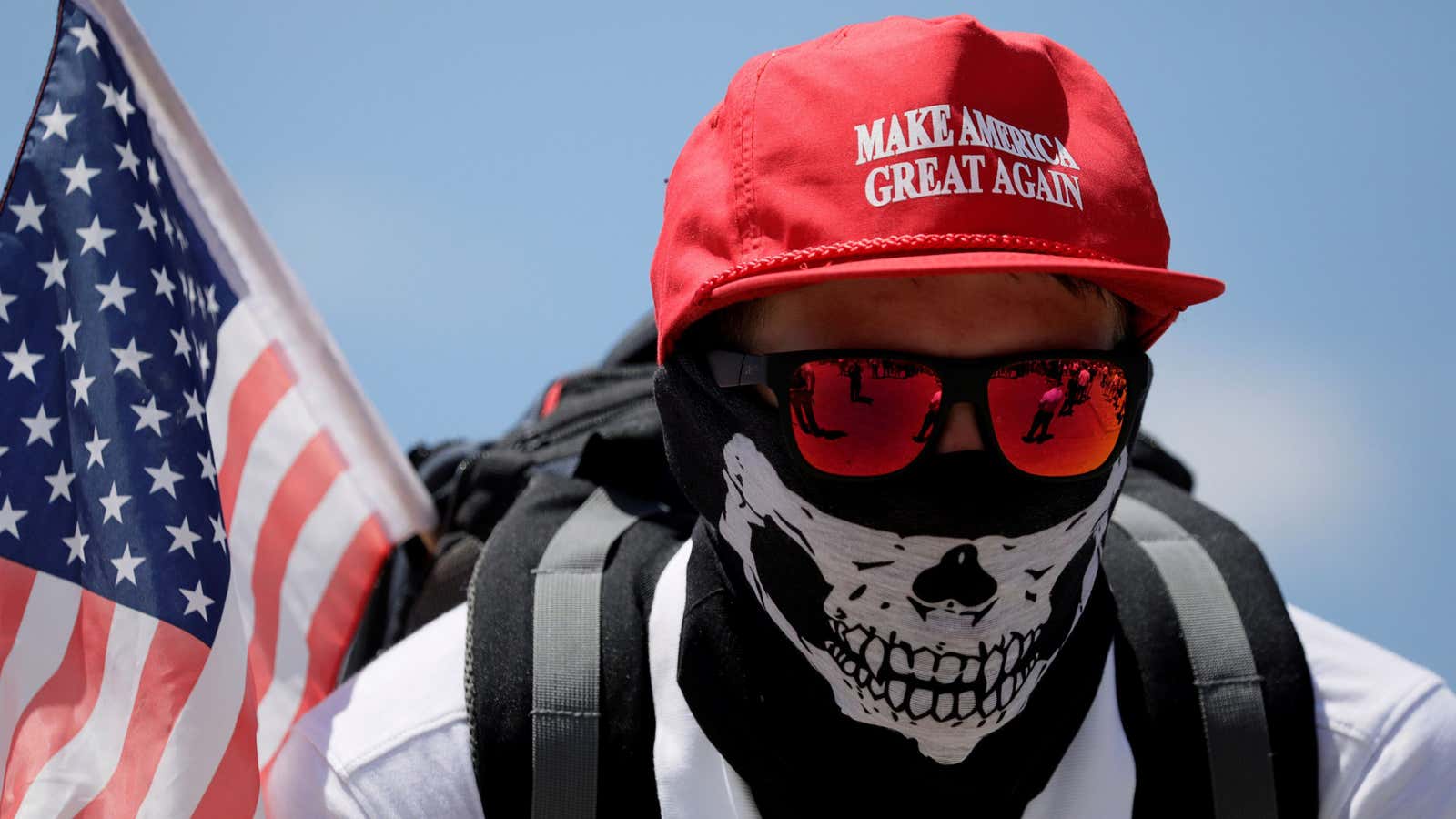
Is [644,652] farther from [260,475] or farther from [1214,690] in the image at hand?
[260,475]

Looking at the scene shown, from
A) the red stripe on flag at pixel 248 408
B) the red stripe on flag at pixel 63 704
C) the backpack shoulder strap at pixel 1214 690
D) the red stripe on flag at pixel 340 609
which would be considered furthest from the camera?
the red stripe on flag at pixel 340 609

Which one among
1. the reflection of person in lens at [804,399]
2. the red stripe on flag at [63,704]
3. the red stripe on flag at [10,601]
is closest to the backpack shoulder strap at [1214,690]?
the reflection of person in lens at [804,399]

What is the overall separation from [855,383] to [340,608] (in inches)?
64.9

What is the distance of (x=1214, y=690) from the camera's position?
2471 mm

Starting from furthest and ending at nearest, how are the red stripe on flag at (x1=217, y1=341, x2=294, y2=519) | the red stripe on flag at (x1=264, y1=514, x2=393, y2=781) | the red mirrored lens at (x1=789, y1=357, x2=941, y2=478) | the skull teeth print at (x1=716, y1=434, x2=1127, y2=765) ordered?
the red stripe on flag at (x1=264, y1=514, x2=393, y2=781) < the red stripe on flag at (x1=217, y1=341, x2=294, y2=519) < the skull teeth print at (x1=716, y1=434, x2=1127, y2=765) < the red mirrored lens at (x1=789, y1=357, x2=941, y2=478)

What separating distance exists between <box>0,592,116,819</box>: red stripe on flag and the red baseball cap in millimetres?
1123

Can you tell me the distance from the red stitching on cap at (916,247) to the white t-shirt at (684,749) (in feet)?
2.56

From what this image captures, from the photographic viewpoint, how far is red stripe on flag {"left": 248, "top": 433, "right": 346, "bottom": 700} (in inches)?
115

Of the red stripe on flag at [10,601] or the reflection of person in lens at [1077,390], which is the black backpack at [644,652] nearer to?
the reflection of person in lens at [1077,390]

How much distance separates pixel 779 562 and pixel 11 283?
57.4 inches

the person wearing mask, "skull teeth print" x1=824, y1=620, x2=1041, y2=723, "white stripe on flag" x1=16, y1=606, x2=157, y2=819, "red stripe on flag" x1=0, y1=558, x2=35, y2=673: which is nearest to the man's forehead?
the person wearing mask

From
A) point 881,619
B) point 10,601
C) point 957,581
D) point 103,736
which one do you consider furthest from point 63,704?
point 957,581

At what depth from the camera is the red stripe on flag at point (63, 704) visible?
7.64ft

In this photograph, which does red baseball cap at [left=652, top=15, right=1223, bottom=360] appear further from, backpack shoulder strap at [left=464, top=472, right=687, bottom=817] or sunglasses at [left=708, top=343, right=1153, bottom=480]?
backpack shoulder strap at [left=464, top=472, right=687, bottom=817]
